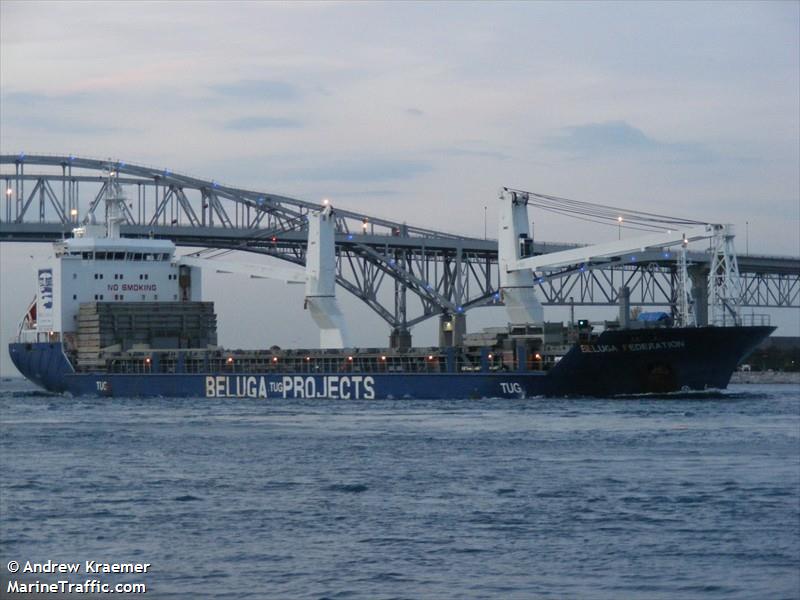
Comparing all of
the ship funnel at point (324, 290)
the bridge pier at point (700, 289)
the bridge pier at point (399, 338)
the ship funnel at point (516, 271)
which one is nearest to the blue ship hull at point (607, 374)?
the ship funnel at point (324, 290)

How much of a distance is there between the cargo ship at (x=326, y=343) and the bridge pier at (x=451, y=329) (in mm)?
16477

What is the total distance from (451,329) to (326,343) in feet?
65.9

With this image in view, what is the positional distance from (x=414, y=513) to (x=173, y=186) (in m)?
86.8

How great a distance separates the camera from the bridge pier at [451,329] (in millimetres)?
81456

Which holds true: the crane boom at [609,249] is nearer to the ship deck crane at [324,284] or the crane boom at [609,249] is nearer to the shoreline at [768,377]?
the ship deck crane at [324,284]

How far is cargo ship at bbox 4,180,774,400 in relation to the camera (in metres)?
49.4

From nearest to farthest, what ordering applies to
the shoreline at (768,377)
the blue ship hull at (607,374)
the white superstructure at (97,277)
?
the blue ship hull at (607,374), the white superstructure at (97,277), the shoreline at (768,377)

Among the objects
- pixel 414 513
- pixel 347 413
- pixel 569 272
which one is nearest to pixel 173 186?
pixel 569 272

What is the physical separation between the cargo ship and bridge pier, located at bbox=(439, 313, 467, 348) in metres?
16.5

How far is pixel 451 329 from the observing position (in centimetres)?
8100

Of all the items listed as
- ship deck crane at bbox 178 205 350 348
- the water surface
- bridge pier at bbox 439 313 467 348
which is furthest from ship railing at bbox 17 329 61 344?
the water surface

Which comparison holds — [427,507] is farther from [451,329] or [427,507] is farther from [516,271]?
[451,329]

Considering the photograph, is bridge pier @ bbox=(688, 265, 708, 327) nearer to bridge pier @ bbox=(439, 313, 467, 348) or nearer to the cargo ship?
bridge pier @ bbox=(439, 313, 467, 348)

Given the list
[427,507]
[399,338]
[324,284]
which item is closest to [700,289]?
[399,338]
